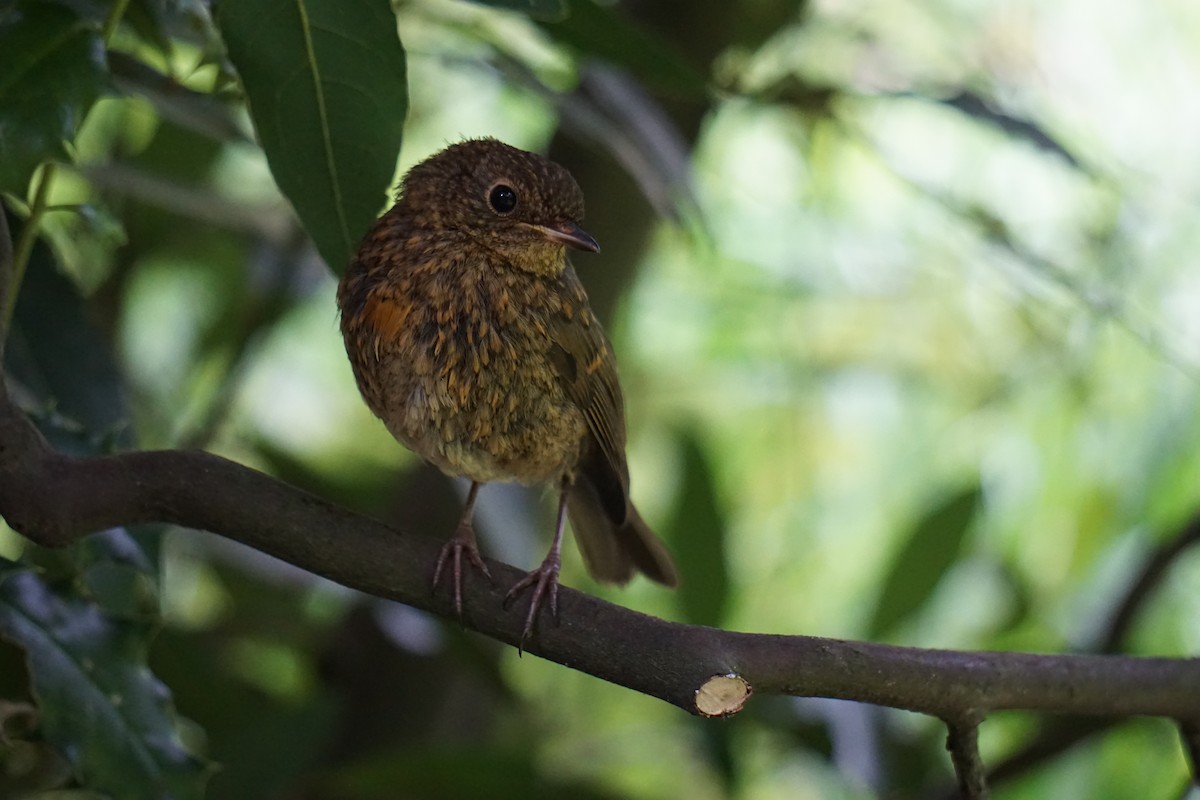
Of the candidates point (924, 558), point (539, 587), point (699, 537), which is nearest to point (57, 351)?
point (539, 587)

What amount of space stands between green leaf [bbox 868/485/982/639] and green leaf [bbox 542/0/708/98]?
1370mm

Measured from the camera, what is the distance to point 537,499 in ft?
10.6

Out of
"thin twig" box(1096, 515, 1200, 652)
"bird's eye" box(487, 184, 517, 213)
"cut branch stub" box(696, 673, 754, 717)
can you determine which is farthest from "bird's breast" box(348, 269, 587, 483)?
"thin twig" box(1096, 515, 1200, 652)

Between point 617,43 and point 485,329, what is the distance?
20.6 inches

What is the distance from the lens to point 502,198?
2146 mm

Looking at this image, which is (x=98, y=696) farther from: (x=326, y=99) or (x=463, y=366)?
(x=326, y=99)

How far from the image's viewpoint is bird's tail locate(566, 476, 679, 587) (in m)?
2.45

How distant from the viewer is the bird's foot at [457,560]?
1.63 m

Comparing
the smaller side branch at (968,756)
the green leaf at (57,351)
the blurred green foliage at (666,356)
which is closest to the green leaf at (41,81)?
the blurred green foliage at (666,356)

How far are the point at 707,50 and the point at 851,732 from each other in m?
Result: 1.60

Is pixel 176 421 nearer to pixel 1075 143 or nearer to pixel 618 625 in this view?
pixel 618 625

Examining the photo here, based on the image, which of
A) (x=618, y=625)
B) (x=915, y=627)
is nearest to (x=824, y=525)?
(x=915, y=627)

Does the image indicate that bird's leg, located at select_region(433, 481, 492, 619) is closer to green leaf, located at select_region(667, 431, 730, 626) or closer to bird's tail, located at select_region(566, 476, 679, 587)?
bird's tail, located at select_region(566, 476, 679, 587)

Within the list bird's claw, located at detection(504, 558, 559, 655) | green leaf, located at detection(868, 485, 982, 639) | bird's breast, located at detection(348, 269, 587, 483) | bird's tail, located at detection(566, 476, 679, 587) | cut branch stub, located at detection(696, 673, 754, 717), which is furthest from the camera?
green leaf, located at detection(868, 485, 982, 639)
